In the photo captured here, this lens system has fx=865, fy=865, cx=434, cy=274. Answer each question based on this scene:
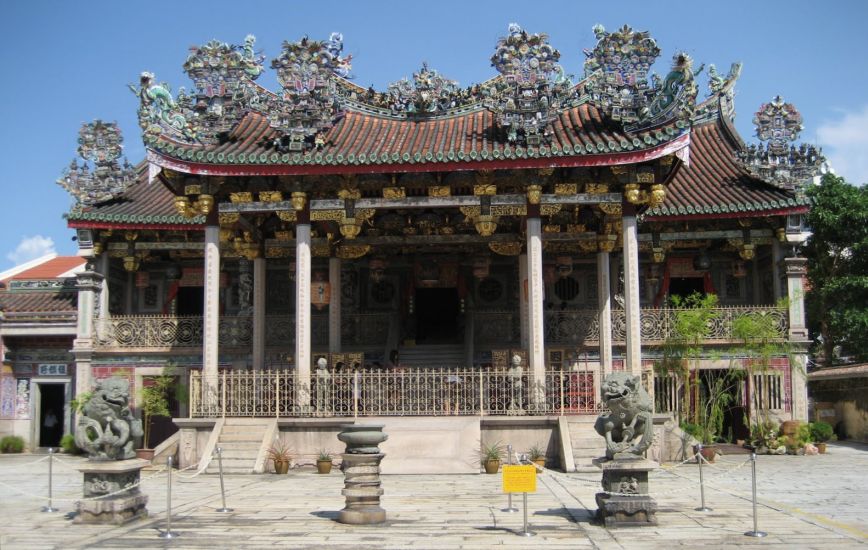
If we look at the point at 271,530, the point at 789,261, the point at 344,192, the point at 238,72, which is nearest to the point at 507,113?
the point at 344,192

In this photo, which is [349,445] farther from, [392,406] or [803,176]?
[803,176]

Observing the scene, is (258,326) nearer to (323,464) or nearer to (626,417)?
(323,464)

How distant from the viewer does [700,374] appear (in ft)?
76.9

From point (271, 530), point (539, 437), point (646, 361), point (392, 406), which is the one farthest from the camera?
point (646, 361)

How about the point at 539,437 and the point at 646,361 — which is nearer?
the point at 539,437

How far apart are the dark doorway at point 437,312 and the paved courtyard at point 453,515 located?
11296 mm

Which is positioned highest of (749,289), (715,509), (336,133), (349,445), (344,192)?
(336,133)

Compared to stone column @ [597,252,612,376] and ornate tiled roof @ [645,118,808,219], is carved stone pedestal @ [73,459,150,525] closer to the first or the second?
stone column @ [597,252,612,376]

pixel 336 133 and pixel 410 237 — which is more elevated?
pixel 336 133

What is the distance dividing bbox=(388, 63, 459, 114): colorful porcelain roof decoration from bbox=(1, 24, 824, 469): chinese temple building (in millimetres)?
50

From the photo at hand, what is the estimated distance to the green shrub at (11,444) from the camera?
24.9 m

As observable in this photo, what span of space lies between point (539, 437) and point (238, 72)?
1035 centimetres

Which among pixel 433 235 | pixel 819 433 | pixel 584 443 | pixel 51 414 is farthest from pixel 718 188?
pixel 51 414

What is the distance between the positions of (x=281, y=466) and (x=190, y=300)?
1108 centimetres
